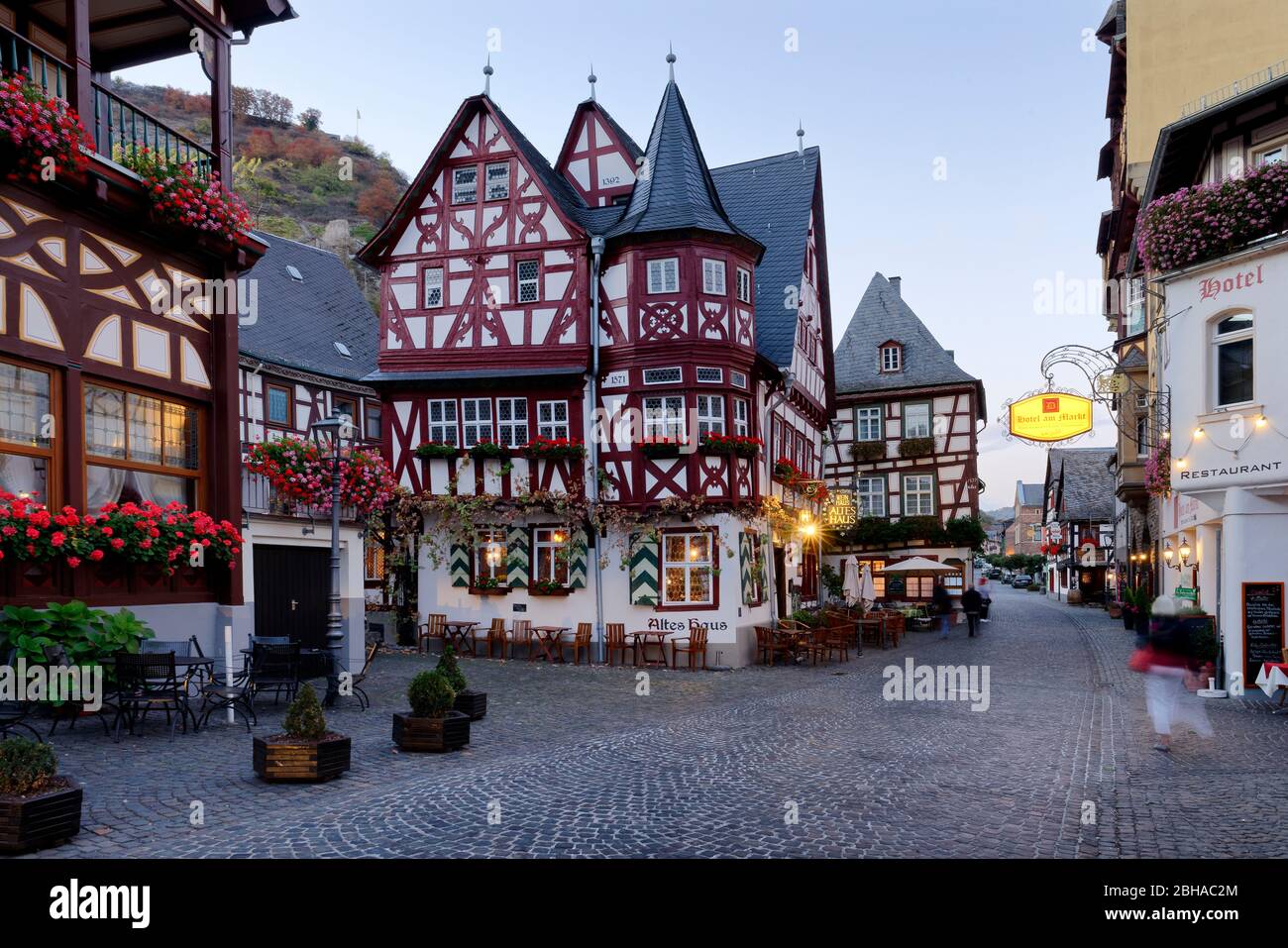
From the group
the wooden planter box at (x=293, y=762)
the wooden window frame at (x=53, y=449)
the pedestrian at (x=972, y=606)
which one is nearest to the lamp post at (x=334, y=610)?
the wooden window frame at (x=53, y=449)

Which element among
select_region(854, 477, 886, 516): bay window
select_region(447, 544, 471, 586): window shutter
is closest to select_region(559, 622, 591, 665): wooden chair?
select_region(447, 544, 471, 586): window shutter

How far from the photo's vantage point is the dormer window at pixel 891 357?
3875cm

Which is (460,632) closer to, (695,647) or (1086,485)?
(695,647)

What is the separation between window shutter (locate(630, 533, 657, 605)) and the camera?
2112cm

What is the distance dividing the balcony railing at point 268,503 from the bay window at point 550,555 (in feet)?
22.3

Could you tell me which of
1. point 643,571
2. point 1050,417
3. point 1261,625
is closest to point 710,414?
A: point 643,571

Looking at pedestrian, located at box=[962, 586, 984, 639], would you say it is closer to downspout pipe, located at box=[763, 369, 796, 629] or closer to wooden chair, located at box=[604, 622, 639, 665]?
downspout pipe, located at box=[763, 369, 796, 629]

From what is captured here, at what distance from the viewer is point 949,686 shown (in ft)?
55.2

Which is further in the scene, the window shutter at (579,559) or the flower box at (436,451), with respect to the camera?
the flower box at (436,451)

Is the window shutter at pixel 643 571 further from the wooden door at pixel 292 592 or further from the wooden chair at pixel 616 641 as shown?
the wooden door at pixel 292 592

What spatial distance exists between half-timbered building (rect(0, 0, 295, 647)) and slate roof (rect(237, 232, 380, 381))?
14.7 meters

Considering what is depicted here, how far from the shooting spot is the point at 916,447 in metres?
37.0
